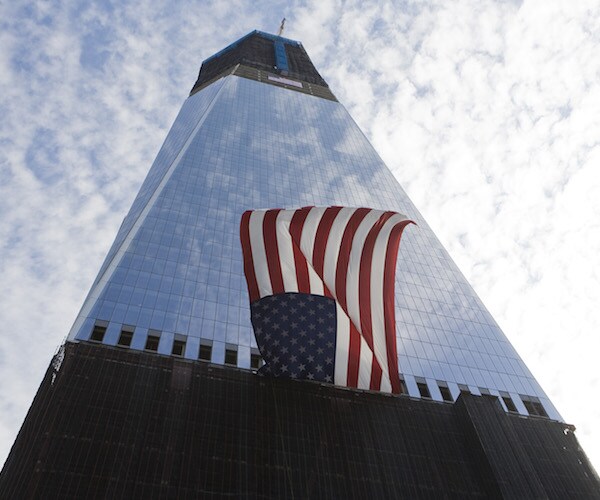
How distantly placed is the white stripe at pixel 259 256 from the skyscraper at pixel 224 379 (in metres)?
8.49

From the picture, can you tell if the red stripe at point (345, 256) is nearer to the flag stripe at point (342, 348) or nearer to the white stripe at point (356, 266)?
the white stripe at point (356, 266)

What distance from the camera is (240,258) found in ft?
Result: 162

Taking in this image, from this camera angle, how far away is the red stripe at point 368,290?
1142 inches

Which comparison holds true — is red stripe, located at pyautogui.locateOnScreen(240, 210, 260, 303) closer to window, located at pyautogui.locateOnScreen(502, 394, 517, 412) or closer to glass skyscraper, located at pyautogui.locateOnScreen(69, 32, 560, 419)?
glass skyscraper, located at pyautogui.locateOnScreen(69, 32, 560, 419)

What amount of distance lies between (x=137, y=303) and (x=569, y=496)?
105 ft

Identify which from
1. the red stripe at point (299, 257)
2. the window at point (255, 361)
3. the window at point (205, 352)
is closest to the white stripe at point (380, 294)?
the red stripe at point (299, 257)

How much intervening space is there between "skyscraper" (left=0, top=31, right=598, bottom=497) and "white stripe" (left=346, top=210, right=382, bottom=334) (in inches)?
330

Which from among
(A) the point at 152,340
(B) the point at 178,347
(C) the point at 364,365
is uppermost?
(A) the point at 152,340

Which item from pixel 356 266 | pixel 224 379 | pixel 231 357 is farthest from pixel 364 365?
pixel 231 357

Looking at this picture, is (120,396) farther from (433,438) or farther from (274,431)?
(433,438)

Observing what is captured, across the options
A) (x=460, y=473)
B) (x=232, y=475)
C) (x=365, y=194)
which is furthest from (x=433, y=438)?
(x=365, y=194)

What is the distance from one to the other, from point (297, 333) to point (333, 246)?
17.3ft

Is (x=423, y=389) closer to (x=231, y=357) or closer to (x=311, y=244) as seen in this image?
(x=231, y=357)

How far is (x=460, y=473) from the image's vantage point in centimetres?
3209
